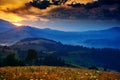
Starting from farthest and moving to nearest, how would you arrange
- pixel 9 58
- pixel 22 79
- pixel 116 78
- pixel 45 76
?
pixel 9 58, pixel 116 78, pixel 45 76, pixel 22 79

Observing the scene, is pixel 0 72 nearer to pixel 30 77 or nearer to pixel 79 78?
pixel 30 77

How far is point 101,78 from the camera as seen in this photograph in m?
20.2

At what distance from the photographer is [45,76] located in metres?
19.5

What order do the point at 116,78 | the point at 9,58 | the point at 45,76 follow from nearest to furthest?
the point at 45,76 → the point at 116,78 → the point at 9,58

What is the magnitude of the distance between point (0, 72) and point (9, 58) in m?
88.3

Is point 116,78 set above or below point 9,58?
above

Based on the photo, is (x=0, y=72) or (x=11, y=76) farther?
(x=0, y=72)

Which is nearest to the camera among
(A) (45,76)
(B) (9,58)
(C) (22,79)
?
(C) (22,79)

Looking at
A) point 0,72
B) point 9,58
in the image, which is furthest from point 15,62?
point 0,72

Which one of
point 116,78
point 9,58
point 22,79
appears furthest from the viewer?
point 9,58

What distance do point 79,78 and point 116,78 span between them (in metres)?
3.45

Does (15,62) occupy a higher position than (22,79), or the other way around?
(22,79)

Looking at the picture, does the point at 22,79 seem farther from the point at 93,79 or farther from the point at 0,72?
the point at 93,79

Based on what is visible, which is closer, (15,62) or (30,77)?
(30,77)
